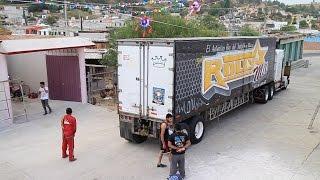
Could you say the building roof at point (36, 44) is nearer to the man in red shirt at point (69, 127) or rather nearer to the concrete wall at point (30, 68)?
the concrete wall at point (30, 68)

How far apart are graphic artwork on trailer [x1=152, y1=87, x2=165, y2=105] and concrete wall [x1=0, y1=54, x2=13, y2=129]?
6.41 m

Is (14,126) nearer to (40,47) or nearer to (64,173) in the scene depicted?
(40,47)

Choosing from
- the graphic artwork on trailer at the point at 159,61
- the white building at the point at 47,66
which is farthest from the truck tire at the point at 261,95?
the graphic artwork on trailer at the point at 159,61

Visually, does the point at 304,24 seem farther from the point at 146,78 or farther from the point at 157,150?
the point at 146,78

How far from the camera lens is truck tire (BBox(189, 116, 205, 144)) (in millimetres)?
11133

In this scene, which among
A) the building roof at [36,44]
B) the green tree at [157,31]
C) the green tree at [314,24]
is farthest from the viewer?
the green tree at [314,24]

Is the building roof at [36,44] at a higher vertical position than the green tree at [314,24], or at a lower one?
higher

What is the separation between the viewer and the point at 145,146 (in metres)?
11.3

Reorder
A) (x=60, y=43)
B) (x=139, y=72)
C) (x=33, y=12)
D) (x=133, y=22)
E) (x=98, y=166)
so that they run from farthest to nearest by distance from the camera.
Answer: (x=33, y=12) → (x=133, y=22) → (x=60, y=43) → (x=139, y=72) → (x=98, y=166)

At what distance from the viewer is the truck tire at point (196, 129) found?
1113 centimetres

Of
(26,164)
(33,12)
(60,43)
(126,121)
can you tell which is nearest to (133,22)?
(60,43)

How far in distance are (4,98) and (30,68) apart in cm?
559

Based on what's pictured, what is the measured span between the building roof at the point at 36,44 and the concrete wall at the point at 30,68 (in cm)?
233

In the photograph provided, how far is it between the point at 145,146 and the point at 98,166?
1973 millimetres
